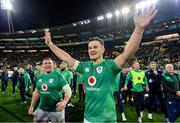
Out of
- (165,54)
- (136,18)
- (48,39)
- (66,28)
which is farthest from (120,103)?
(66,28)

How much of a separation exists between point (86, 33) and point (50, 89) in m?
63.5

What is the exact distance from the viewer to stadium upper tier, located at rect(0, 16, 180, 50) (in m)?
50.9

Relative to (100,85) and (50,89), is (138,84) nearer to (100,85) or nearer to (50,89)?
(50,89)

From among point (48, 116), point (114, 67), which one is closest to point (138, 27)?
point (114, 67)

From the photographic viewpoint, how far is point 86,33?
69625mm

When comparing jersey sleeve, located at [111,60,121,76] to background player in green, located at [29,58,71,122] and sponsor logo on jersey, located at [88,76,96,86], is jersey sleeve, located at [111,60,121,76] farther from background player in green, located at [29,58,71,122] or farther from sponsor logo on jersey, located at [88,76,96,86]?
background player in green, located at [29,58,71,122]

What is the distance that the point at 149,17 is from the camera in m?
3.28

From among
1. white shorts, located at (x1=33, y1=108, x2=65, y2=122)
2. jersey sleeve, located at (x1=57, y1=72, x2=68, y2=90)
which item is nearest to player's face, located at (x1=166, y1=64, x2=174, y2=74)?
jersey sleeve, located at (x1=57, y1=72, x2=68, y2=90)

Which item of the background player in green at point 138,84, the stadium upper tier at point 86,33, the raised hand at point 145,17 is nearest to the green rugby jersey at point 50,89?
the raised hand at point 145,17

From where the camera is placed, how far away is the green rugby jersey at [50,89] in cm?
654

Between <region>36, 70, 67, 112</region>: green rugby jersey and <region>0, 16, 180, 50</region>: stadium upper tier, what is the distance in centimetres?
4474

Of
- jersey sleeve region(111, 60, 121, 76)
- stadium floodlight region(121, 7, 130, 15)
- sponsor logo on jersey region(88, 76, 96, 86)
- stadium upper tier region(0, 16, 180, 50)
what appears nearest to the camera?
jersey sleeve region(111, 60, 121, 76)

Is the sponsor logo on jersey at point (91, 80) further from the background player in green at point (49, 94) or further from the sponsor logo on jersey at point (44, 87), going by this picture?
the sponsor logo on jersey at point (44, 87)

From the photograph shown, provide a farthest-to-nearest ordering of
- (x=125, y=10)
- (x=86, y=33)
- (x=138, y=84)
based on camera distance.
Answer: (x=86, y=33), (x=125, y=10), (x=138, y=84)
